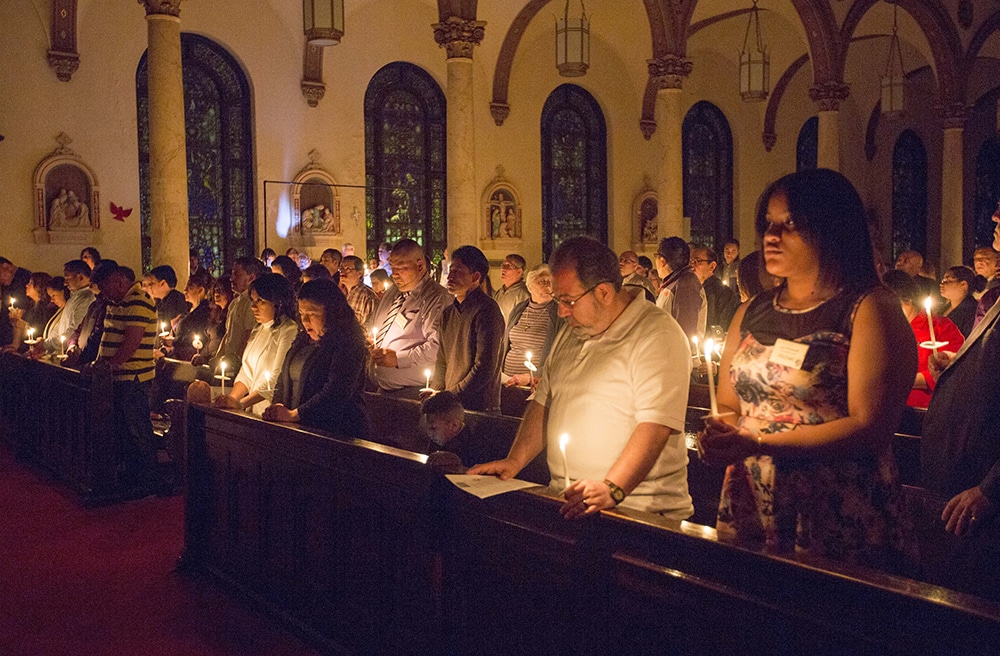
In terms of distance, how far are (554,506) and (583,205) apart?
60.2ft

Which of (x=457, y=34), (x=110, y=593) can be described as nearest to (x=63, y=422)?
(x=110, y=593)

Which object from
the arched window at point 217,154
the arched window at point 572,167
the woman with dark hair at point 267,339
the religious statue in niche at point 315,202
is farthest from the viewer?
the arched window at point 572,167

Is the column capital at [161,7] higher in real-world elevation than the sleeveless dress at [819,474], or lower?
higher

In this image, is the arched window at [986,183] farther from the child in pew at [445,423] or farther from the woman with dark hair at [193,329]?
the child in pew at [445,423]

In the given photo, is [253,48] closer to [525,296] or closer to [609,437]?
[525,296]

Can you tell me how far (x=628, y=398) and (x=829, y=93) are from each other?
1487 centimetres

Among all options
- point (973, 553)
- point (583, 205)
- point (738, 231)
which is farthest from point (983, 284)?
point (738, 231)

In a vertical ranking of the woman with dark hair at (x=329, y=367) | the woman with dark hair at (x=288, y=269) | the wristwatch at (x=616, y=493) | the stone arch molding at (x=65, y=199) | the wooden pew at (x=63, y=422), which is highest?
the stone arch molding at (x=65, y=199)

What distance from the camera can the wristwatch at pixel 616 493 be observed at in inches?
110

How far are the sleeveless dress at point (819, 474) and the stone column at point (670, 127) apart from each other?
13.2 metres

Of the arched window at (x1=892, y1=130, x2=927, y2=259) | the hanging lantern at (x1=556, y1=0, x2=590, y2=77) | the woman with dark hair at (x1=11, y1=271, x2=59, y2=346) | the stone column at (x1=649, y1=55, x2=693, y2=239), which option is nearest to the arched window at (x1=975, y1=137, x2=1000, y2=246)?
the arched window at (x1=892, y1=130, x2=927, y2=259)

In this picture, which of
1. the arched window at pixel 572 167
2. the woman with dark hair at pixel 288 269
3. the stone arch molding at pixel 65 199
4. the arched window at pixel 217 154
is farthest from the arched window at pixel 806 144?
the woman with dark hair at pixel 288 269

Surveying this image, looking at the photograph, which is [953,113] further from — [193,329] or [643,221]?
[193,329]

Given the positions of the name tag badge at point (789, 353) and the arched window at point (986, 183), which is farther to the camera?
the arched window at point (986, 183)
